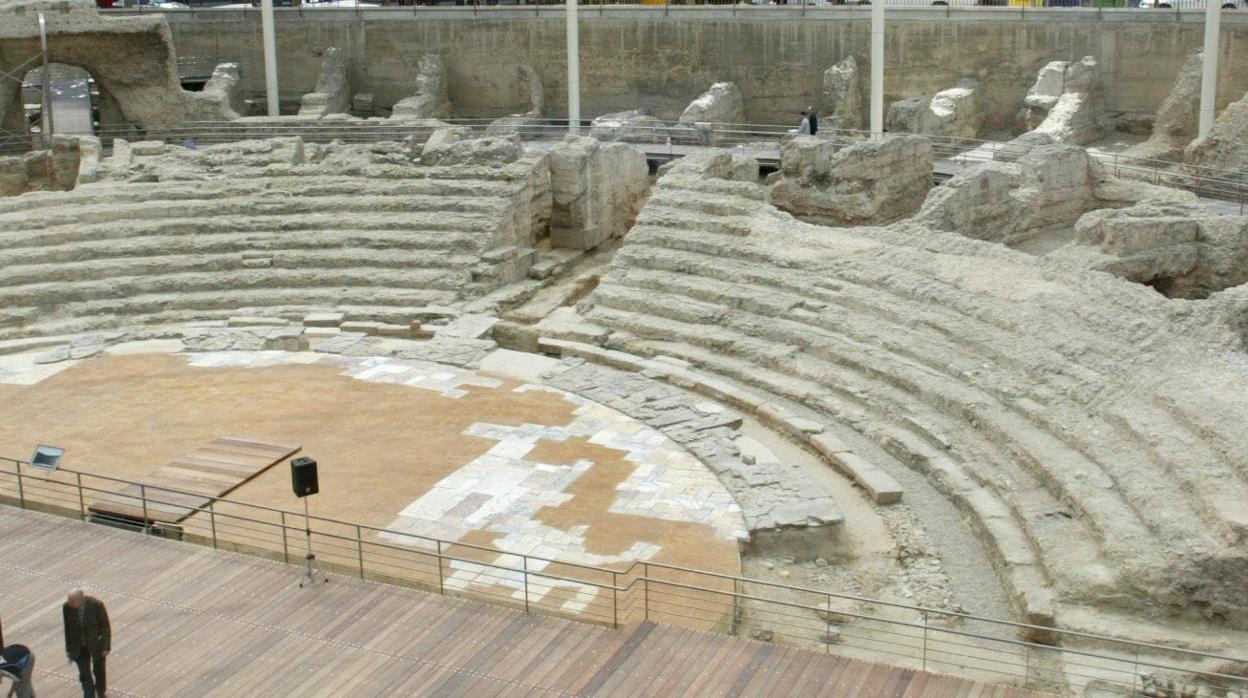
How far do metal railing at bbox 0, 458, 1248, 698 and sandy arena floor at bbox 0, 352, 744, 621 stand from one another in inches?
8.1

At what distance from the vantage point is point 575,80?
2867 cm

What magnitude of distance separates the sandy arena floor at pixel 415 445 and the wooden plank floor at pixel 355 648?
1.35m

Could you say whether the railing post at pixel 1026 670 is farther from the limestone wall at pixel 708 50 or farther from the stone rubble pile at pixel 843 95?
the stone rubble pile at pixel 843 95

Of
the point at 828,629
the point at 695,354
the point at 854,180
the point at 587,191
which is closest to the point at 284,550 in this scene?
the point at 828,629

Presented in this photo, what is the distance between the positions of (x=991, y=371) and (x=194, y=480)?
29.7 ft

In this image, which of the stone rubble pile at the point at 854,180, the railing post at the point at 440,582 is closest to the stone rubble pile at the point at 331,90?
the stone rubble pile at the point at 854,180

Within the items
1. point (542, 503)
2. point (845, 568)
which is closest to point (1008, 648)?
point (845, 568)

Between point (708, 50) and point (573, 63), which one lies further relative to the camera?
point (708, 50)

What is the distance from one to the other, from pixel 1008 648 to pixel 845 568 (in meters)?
2.02

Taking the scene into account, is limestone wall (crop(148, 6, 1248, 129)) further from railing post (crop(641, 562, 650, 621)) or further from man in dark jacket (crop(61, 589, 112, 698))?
man in dark jacket (crop(61, 589, 112, 698))

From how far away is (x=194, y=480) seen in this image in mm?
15258

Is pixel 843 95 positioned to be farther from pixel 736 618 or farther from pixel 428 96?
pixel 736 618

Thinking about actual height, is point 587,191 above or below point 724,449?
above

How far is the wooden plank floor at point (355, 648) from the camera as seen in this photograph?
10422 millimetres
